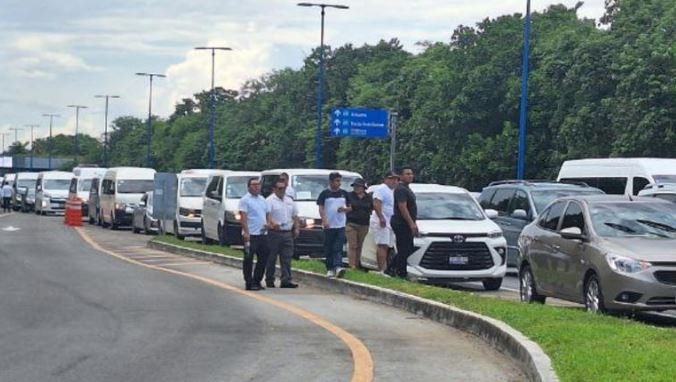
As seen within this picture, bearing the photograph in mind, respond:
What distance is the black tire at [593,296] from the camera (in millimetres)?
14555

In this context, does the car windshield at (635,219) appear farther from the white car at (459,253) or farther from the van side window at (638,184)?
the van side window at (638,184)

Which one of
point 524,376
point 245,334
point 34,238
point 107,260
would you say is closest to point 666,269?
point 524,376

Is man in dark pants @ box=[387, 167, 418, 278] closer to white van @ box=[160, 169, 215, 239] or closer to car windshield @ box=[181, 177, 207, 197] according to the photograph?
white van @ box=[160, 169, 215, 239]

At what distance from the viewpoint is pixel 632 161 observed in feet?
92.4

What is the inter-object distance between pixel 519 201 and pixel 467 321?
31.8ft

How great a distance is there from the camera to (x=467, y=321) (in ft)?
47.7

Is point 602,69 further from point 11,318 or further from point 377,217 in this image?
point 11,318

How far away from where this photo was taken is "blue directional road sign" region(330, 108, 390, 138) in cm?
5547

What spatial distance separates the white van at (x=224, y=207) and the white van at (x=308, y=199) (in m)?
2.11

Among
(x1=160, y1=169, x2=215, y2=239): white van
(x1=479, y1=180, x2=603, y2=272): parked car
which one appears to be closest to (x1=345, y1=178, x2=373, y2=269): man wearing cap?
(x1=479, y1=180, x2=603, y2=272): parked car

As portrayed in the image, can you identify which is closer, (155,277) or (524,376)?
(524,376)

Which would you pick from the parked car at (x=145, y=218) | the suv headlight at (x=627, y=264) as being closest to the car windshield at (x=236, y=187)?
the parked car at (x=145, y=218)

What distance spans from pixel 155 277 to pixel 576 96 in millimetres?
35659

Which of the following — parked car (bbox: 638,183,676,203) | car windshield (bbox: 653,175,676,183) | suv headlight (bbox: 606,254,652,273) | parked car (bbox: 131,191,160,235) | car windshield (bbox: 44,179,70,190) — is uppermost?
car windshield (bbox: 653,175,676,183)
